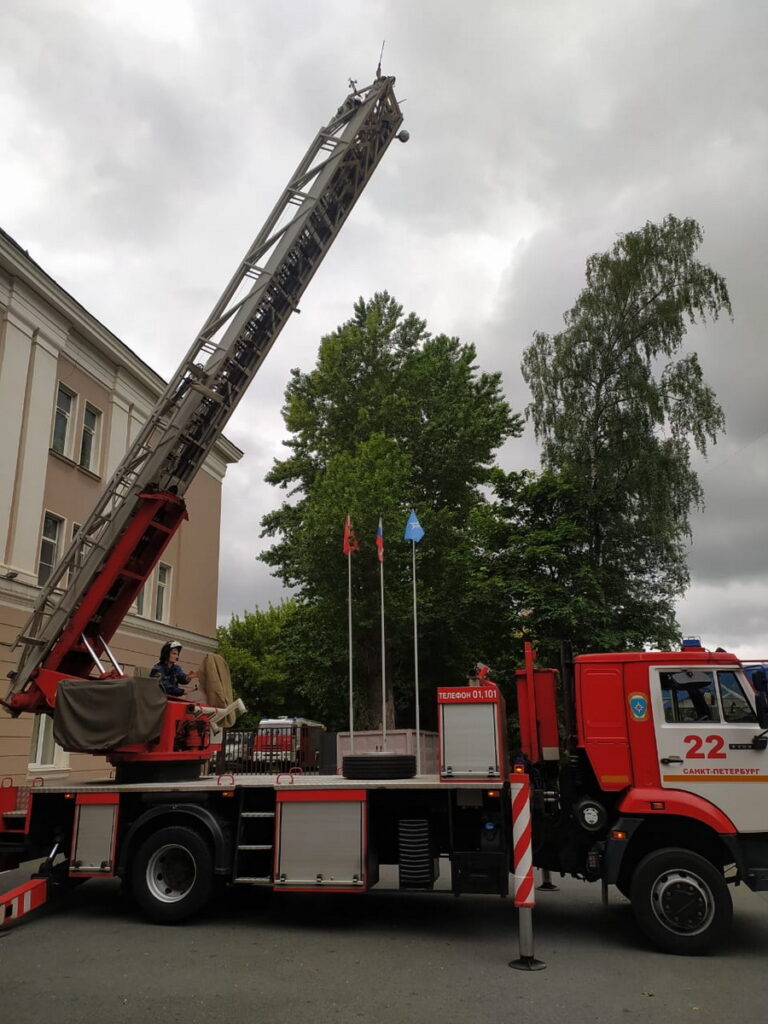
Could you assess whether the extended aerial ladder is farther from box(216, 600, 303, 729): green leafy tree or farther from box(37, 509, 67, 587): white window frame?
box(216, 600, 303, 729): green leafy tree

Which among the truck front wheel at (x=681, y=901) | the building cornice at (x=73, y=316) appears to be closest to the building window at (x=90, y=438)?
the building cornice at (x=73, y=316)

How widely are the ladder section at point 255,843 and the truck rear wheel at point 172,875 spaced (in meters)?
0.34

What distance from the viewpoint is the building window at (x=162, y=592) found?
24264 millimetres

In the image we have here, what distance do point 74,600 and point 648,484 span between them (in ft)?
66.0

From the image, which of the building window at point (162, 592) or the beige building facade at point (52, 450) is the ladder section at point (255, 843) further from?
the building window at point (162, 592)

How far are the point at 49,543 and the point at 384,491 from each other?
11539 millimetres

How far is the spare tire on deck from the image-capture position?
8.63m

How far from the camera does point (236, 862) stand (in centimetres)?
859

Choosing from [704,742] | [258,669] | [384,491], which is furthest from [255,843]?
[258,669]

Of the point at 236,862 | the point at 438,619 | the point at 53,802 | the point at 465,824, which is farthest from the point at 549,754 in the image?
the point at 438,619

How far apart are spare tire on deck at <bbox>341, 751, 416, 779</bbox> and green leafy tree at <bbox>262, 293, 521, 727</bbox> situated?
17470 millimetres

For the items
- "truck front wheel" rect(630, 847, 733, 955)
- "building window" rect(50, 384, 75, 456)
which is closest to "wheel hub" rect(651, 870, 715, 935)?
"truck front wheel" rect(630, 847, 733, 955)

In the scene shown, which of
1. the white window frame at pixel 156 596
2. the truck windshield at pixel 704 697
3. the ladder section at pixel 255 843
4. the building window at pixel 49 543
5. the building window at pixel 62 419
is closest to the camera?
the truck windshield at pixel 704 697

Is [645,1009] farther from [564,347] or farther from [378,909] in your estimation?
[564,347]
